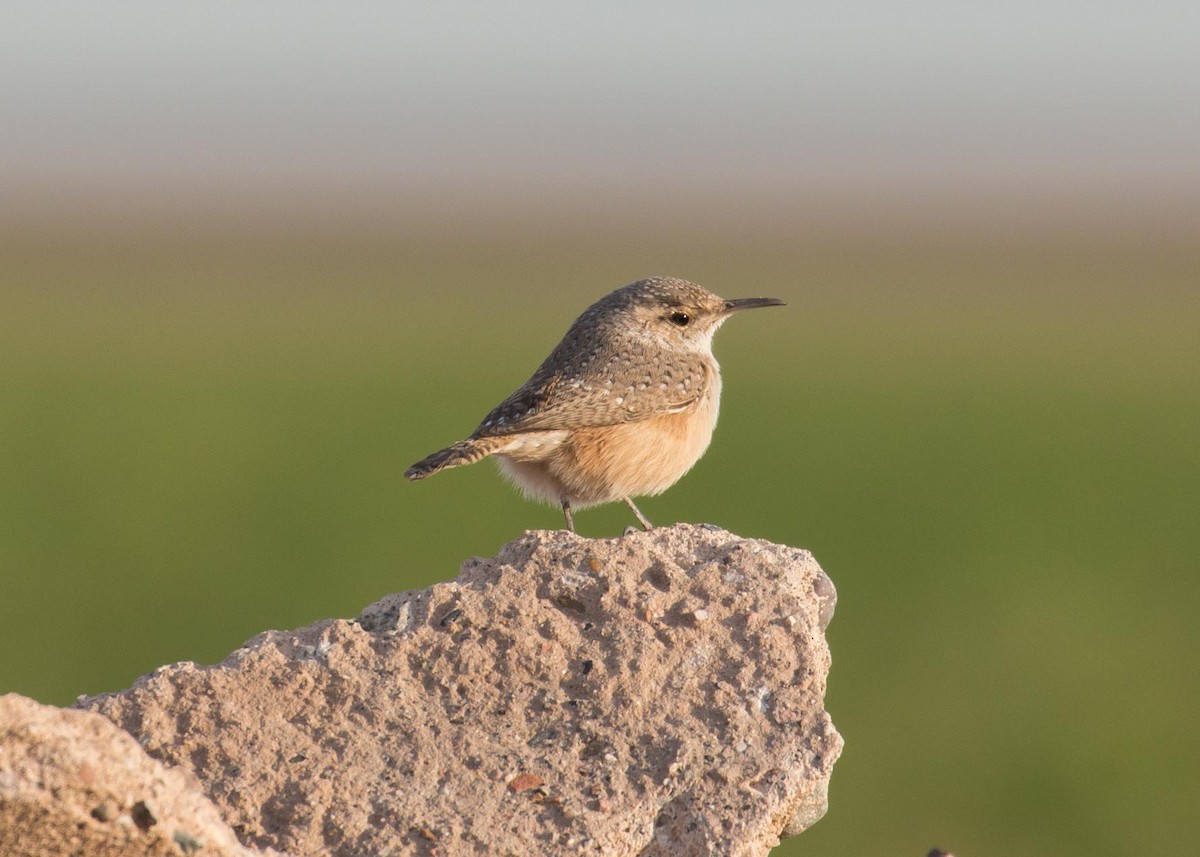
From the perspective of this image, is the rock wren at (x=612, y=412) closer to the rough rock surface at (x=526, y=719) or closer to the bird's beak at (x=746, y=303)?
the bird's beak at (x=746, y=303)

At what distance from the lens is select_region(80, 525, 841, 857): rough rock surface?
4.35m

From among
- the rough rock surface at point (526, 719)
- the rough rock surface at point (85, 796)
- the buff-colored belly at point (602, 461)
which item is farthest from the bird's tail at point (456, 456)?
the rough rock surface at point (85, 796)

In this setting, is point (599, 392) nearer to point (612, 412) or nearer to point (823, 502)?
point (612, 412)

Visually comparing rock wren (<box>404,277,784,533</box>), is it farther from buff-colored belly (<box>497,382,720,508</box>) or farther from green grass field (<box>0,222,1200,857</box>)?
green grass field (<box>0,222,1200,857</box>)

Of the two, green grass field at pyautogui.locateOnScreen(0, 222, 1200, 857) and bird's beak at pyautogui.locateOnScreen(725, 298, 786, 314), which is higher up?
bird's beak at pyautogui.locateOnScreen(725, 298, 786, 314)

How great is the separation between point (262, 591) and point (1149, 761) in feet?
34.3

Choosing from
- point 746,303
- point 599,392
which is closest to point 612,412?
point 599,392

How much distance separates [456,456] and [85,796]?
3.79 metres

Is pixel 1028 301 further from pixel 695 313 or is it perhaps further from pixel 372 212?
pixel 372 212

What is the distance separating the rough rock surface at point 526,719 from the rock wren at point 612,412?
1789mm

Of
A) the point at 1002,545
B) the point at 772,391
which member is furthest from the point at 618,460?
the point at 772,391

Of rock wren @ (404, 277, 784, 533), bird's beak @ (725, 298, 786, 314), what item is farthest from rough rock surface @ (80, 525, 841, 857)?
bird's beak @ (725, 298, 786, 314)

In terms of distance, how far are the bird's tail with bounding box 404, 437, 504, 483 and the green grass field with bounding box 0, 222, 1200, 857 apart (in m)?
8.97

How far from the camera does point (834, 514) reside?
25.7 meters
